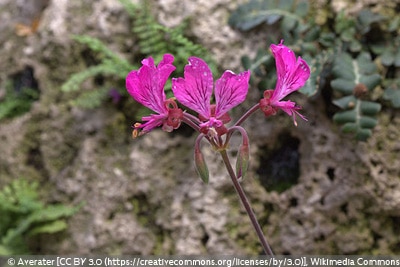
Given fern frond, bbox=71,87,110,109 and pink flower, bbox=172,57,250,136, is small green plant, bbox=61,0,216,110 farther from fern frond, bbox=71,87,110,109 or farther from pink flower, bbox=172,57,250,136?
pink flower, bbox=172,57,250,136

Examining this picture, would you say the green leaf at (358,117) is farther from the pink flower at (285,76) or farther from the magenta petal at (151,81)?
the magenta petal at (151,81)

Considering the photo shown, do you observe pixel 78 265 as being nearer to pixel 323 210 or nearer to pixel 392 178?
pixel 323 210

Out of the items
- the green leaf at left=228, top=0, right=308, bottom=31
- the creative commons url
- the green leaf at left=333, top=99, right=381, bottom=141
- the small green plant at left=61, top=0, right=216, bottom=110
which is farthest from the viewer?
the small green plant at left=61, top=0, right=216, bottom=110

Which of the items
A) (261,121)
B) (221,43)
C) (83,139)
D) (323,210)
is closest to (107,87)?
(83,139)

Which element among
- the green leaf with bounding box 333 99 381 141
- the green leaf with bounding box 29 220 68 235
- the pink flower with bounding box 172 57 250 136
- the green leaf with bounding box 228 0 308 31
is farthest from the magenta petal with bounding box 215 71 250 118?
the green leaf with bounding box 29 220 68 235

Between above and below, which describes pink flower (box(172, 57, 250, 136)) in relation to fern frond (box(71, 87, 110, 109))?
above

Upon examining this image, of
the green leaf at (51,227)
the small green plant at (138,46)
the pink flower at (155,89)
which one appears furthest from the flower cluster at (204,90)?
the green leaf at (51,227)

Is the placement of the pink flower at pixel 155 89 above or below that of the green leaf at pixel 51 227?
above
